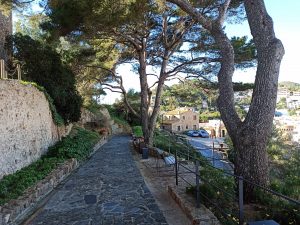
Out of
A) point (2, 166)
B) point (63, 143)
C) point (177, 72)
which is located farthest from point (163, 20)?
point (2, 166)

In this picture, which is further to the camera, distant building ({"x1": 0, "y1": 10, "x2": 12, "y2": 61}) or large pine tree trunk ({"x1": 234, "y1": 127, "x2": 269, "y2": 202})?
distant building ({"x1": 0, "y1": 10, "x2": 12, "y2": 61})

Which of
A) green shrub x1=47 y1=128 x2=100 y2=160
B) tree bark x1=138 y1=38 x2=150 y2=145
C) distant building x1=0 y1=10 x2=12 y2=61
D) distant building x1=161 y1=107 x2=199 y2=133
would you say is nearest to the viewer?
→ green shrub x1=47 y1=128 x2=100 y2=160

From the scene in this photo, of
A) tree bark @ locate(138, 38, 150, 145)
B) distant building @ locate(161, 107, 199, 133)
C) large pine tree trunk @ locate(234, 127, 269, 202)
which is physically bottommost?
distant building @ locate(161, 107, 199, 133)

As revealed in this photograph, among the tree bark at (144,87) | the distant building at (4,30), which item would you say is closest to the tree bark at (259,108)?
the tree bark at (144,87)

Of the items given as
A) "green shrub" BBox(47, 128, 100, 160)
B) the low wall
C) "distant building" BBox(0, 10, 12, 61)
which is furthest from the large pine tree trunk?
"distant building" BBox(0, 10, 12, 61)

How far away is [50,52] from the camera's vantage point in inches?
537

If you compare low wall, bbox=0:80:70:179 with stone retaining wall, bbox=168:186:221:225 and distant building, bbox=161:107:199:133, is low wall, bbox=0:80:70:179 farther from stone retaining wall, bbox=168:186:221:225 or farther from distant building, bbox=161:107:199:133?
distant building, bbox=161:107:199:133

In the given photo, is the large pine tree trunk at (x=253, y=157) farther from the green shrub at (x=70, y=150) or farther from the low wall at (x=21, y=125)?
the green shrub at (x=70, y=150)

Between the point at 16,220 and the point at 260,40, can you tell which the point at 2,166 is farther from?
the point at 260,40

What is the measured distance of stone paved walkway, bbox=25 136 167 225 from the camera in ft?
17.9

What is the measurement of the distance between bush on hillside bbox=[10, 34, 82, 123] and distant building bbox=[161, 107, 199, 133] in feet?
133

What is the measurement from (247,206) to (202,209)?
85cm

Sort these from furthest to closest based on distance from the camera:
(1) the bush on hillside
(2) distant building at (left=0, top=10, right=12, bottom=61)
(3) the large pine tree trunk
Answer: (2) distant building at (left=0, top=10, right=12, bottom=61) → (1) the bush on hillside → (3) the large pine tree trunk

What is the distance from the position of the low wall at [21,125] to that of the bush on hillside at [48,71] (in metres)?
1.86
